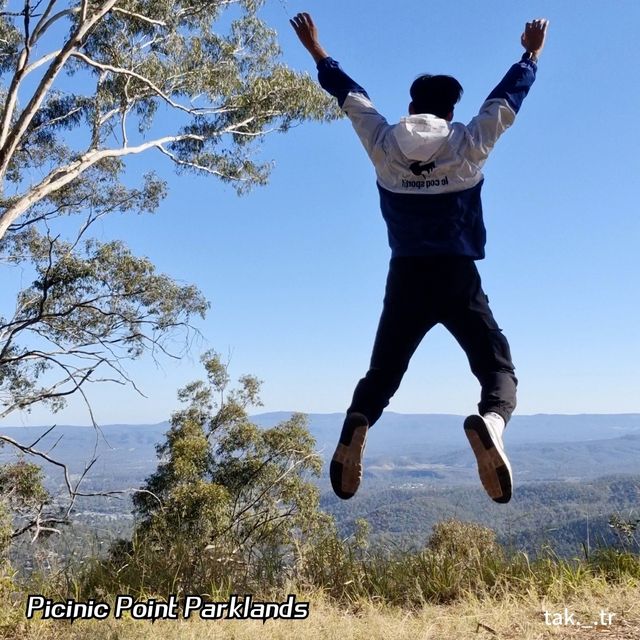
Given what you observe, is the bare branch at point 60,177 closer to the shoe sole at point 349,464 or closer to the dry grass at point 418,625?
the dry grass at point 418,625

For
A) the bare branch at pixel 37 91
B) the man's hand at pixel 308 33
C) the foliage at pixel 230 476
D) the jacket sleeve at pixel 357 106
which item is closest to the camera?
the jacket sleeve at pixel 357 106

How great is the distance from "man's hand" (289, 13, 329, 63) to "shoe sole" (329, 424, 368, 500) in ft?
4.21

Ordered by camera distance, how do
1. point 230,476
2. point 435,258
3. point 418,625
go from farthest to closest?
point 230,476
point 418,625
point 435,258

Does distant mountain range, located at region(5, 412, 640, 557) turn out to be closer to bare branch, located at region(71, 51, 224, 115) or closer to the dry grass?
the dry grass

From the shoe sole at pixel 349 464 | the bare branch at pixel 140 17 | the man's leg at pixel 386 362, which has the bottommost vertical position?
the shoe sole at pixel 349 464

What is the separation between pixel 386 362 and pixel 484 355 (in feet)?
0.95

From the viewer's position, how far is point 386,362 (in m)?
1.91

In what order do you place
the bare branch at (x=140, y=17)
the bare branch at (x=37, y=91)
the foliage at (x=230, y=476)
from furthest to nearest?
the foliage at (x=230, y=476) → the bare branch at (x=140, y=17) → the bare branch at (x=37, y=91)

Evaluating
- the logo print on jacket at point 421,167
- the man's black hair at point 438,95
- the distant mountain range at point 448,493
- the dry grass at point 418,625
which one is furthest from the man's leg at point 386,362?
the distant mountain range at point 448,493

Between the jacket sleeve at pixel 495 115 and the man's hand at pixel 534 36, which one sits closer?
the jacket sleeve at pixel 495 115

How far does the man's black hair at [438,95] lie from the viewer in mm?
2016

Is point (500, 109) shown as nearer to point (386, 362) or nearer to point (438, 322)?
point (438, 322)

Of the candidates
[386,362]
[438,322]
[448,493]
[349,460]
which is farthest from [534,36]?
[448,493]

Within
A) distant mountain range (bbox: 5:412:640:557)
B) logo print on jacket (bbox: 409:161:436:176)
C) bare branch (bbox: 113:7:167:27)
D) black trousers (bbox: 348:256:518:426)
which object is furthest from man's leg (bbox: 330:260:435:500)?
bare branch (bbox: 113:7:167:27)
